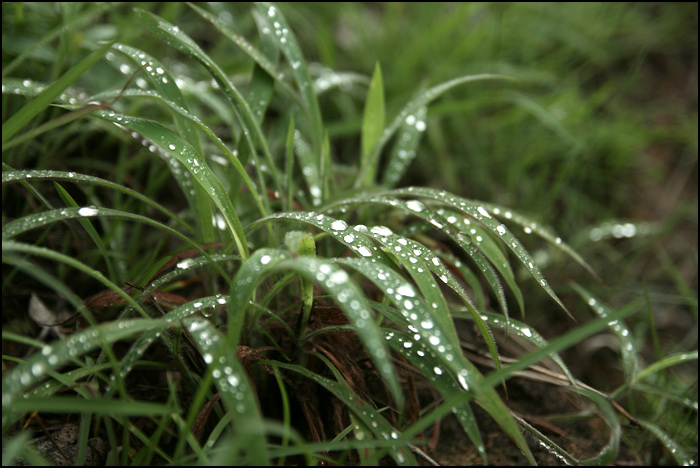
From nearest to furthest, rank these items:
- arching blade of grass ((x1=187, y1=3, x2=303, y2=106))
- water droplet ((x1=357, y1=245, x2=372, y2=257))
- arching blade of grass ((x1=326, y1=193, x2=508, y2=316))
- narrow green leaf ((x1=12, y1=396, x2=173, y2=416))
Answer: narrow green leaf ((x1=12, y1=396, x2=173, y2=416)) → water droplet ((x1=357, y1=245, x2=372, y2=257)) → arching blade of grass ((x1=326, y1=193, x2=508, y2=316)) → arching blade of grass ((x1=187, y1=3, x2=303, y2=106))

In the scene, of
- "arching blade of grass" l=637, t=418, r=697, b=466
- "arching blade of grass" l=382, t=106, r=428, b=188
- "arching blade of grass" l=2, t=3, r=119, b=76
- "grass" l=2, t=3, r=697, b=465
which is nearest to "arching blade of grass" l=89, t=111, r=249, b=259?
"grass" l=2, t=3, r=697, b=465

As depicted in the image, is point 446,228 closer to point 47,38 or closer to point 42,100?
point 42,100

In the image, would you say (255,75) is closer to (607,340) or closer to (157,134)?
(157,134)

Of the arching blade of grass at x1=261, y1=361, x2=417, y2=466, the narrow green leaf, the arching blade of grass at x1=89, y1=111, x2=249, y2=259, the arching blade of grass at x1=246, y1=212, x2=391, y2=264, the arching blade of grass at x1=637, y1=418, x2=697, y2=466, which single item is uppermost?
the arching blade of grass at x1=89, y1=111, x2=249, y2=259

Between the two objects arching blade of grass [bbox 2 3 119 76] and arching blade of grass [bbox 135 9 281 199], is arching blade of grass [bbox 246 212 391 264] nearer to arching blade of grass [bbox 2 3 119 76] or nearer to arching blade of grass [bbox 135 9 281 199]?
arching blade of grass [bbox 135 9 281 199]

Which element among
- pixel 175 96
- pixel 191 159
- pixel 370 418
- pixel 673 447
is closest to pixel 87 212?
pixel 191 159

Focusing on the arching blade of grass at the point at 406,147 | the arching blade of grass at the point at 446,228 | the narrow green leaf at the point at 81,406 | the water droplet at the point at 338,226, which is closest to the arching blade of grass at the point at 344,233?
the water droplet at the point at 338,226
